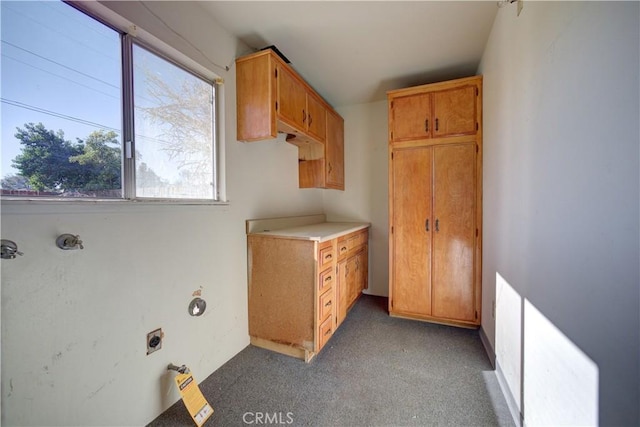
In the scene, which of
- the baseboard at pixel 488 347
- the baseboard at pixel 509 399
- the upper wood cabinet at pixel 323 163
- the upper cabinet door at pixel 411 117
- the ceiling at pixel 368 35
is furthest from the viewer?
the upper wood cabinet at pixel 323 163

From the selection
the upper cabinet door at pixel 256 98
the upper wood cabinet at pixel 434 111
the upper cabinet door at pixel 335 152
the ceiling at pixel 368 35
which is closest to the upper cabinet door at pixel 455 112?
the upper wood cabinet at pixel 434 111

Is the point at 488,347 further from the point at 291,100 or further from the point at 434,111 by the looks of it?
the point at 291,100

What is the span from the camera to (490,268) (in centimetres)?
187

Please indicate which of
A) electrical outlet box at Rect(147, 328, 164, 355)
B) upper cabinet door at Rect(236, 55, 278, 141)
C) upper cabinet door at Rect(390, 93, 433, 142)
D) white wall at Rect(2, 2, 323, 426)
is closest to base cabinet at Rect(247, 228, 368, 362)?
white wall at Rect(2, 2, 323, 426)

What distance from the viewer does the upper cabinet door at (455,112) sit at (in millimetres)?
2158

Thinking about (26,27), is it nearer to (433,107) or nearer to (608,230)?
(608,230)

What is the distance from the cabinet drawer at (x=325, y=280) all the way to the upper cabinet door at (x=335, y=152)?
1130 mm

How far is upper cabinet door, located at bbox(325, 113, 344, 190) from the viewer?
2.75 meters

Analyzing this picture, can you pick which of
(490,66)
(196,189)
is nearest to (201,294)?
(196,189)

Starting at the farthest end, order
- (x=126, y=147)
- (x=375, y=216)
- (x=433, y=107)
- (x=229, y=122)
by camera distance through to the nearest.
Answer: (x=375, y=216)
(x=433, y=107)
(x=229, y=122)
(x=126, y=147)

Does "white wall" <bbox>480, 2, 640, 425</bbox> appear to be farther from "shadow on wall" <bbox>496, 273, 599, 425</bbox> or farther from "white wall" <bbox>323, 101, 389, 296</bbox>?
"white wall" <bbox>323, 101, 389, 296</bbox>

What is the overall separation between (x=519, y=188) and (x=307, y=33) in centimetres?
180

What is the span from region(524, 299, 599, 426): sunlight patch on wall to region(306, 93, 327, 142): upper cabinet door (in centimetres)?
209

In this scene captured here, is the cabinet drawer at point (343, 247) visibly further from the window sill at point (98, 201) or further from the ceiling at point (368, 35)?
the ceiling at point (368, 35)
